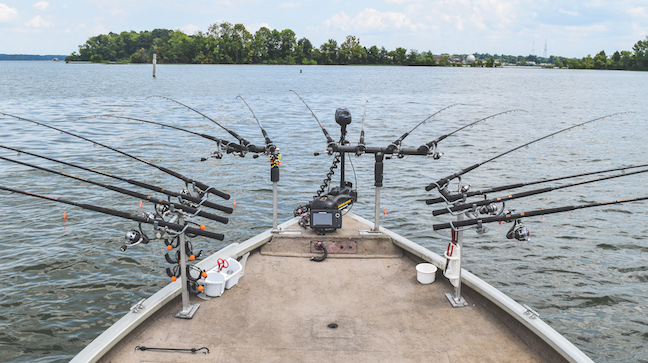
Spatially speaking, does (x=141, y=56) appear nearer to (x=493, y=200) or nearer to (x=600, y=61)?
(x=600, y=61)

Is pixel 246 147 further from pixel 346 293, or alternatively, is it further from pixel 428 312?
pixel 428 312

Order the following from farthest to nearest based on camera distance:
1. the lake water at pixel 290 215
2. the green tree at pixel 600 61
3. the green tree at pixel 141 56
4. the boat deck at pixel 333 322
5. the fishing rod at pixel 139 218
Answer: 1. the green tree at pixel 141 56
2. the green tree at pixel 600 61
3. the lake water at pixel 290 215
4. the boat deck at pixel 333 322
5. the fishing rod at pixel 139 218

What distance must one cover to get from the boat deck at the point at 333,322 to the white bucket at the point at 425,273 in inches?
3.3

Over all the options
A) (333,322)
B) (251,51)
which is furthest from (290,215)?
(251,51)

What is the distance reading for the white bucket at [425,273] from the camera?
6.59 meters

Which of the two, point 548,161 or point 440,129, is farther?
point 440,129

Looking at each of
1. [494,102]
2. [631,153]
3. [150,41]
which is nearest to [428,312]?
[631,153]

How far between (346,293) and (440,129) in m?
24.7

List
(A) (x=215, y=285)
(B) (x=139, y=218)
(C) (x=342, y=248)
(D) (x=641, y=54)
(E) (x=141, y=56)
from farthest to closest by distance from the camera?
(E) (x=141, y=56) → (D) (x=641, y=54) → (C) (x=342, y=248) → (A) (x=215, y=285) → (B) (x=139, y=218)

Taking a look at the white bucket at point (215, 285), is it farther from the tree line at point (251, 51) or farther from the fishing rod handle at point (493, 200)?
the tree line at point (251, 51)

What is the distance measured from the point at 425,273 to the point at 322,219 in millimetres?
1785

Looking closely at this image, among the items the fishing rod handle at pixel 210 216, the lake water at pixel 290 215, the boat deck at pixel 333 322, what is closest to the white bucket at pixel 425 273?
the boat deck at pixel 333 322

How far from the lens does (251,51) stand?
493 feet

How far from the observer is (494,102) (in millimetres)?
47094
